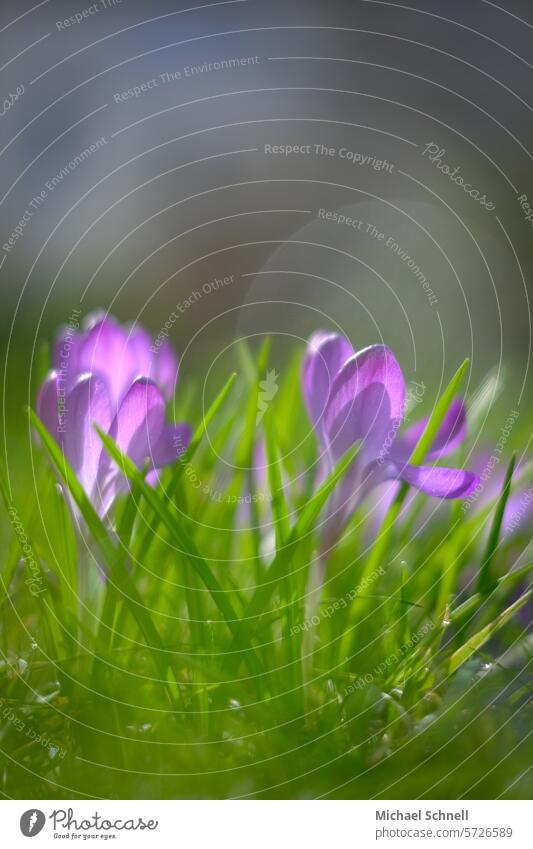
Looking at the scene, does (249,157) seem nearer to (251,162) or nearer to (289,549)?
(251,162)

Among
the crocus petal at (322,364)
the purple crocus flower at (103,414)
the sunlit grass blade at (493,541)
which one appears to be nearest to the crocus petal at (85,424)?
the purple crocus flower at (103,414)

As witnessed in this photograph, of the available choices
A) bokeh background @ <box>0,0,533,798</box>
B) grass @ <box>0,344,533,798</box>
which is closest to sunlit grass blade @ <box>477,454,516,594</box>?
grass @ <box>0,344,533,798</box>

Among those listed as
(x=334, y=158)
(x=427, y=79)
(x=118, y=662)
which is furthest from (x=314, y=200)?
(x=118, y=662)

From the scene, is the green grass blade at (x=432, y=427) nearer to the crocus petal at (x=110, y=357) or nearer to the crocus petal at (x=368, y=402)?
the crocus petal at (x=368, y=402)

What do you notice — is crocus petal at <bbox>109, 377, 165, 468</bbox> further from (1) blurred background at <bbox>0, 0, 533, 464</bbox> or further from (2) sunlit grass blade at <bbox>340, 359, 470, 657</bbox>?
(1) blurred background at <bbox>0, 0, 533, 464</bbox>

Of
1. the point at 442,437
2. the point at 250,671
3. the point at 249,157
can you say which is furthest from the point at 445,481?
the point at 249,157

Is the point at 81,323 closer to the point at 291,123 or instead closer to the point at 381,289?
the point at 291,123

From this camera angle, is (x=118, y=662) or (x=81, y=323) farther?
(x=81, y=323)
